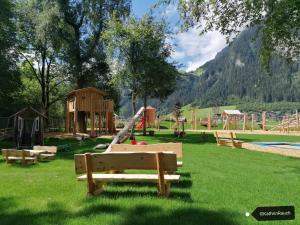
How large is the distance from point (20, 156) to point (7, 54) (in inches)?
897

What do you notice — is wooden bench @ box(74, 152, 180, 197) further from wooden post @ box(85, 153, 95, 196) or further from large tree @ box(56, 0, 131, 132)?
large tree @ box(56, 0, 131, 132)

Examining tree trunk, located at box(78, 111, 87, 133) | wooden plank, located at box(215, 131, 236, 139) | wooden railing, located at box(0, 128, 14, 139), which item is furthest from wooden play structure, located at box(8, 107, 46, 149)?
wooden plank, located at box(215, 131, 236, 139)

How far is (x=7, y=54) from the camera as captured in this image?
37531 mm

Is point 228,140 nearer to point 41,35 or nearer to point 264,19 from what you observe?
point 264,19

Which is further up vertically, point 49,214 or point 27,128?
point 27,128

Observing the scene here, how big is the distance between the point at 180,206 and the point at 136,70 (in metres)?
30.3

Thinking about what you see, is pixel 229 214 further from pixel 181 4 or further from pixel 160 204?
pixel 181 4

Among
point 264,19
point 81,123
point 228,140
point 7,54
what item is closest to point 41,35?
point 7,54

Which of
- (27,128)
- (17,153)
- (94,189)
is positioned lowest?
(94,189)

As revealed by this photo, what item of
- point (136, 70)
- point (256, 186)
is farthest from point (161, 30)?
point (256, 186)

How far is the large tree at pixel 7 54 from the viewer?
113 feet

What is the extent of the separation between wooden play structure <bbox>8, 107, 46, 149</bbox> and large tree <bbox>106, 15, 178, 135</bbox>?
10099 millimetres

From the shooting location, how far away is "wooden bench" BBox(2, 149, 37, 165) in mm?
17034

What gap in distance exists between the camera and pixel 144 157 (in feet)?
26.0
